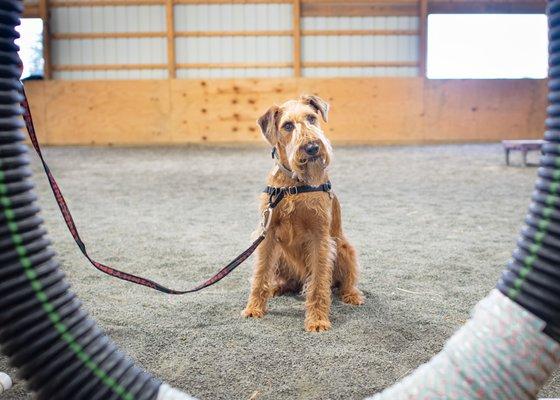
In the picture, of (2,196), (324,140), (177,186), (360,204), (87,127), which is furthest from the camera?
(87,127)

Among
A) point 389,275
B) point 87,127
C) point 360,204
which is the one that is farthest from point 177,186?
point 87,127

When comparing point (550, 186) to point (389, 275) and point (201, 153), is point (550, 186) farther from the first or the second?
point (201, 153)

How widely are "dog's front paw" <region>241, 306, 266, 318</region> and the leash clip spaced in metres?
0.33

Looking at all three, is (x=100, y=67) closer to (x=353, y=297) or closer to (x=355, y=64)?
(x=355, y=64)

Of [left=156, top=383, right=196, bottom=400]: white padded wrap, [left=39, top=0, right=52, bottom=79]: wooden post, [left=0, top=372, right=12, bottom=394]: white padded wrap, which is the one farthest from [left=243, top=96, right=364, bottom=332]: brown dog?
[left=39, top=0, right=52, bottom=79]: wooden post

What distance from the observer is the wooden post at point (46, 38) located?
12.4 meters

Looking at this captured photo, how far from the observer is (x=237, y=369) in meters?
1.86

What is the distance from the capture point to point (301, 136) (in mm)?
2361

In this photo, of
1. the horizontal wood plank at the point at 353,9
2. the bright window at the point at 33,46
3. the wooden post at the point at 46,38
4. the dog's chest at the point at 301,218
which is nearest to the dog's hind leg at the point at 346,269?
the dog's chest at the point at 301,218

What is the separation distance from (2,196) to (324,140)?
1.55 m

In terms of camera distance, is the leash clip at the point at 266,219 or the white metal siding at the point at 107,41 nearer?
the leash clip at the point at 266,219

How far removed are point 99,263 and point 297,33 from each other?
36.1ft

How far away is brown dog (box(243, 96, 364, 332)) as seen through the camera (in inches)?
91.9

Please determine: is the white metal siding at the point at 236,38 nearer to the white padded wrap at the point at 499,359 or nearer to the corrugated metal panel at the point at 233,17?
the corrugated metal panel at the point at 233,17
